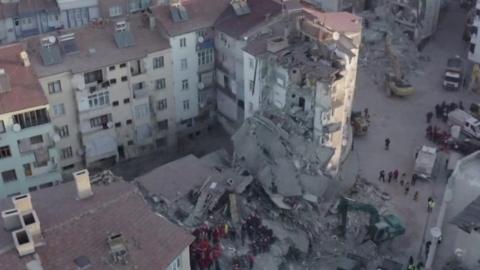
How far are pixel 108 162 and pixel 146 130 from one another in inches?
211

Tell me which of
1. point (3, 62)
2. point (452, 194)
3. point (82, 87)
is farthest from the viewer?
point (82, 87)

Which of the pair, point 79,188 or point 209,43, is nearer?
point 79,188

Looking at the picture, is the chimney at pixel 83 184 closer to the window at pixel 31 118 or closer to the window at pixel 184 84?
the window at pixel 31 118

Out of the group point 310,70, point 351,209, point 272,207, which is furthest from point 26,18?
point 351,209

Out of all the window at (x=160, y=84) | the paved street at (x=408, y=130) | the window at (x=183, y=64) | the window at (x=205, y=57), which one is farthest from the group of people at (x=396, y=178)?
the window at (x=160, y=84)

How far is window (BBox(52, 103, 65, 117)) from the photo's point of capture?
67.8 m

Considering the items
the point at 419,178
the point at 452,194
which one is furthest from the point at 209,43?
the point at 452,194

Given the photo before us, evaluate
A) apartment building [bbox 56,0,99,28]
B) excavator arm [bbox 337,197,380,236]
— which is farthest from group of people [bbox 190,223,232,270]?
apartment building [bbox 56,0,99,28]

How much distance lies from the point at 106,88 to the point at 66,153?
8001mm

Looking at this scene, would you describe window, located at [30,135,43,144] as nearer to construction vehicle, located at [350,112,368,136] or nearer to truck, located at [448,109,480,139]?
construction vehicle, located at [350,112,368,136]

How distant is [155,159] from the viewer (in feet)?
248

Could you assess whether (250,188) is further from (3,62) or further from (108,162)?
(3,62)

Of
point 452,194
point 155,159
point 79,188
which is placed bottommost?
point 155,159

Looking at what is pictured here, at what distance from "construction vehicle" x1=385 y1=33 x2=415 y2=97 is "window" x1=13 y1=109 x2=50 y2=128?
42.0 metres
